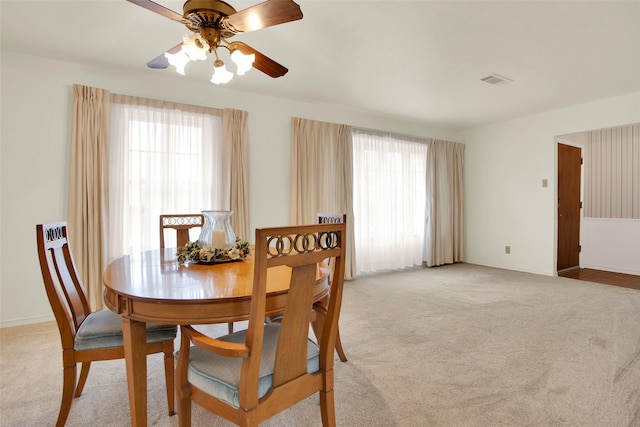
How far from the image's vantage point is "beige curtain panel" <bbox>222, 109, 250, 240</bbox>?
12.7ft

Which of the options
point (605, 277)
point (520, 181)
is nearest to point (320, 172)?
point (520, 181)

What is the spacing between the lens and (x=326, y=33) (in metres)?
2.66

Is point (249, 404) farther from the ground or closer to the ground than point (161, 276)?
closer to the ground

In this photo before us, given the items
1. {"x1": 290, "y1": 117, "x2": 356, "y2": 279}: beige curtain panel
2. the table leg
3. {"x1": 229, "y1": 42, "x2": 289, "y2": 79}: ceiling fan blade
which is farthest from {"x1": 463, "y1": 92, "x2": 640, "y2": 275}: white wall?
the table leg

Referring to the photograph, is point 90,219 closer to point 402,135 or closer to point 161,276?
point 161,276

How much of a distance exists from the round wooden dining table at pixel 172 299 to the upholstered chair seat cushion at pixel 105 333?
215 millimetres

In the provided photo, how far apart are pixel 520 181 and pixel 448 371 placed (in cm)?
427

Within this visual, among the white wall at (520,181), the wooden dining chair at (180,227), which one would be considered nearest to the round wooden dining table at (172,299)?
the wooden dining chair at (180,227)

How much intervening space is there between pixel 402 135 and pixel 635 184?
3.83m

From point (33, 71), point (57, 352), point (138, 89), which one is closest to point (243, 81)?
point (138, 89)

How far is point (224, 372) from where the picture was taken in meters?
1.25

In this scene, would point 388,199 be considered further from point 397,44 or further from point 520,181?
point 397,44

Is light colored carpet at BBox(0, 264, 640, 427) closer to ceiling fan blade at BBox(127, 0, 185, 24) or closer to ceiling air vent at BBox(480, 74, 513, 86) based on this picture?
ceiling fan blade at BBox(127, 0, 185, 24)

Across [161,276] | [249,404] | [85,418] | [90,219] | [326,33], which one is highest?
[326,33]
